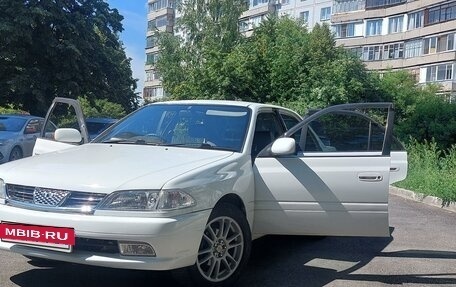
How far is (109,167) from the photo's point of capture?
4211 millimetres

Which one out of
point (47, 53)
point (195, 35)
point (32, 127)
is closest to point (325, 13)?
point (195, 35)

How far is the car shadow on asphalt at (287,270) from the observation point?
461cm

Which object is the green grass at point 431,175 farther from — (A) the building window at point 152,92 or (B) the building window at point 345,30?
(A) the building window at point 152,92

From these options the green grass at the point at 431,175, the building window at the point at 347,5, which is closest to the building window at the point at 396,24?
the building window at the point at 347,5

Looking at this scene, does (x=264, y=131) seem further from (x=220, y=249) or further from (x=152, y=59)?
(x=152, y=59)

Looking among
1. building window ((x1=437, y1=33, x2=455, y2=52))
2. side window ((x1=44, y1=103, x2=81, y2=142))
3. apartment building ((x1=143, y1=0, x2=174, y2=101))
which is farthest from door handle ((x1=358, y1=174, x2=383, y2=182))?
apartment building ((x1=143, y1=0, x2=174, y2=101))

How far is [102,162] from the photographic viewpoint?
4.37m

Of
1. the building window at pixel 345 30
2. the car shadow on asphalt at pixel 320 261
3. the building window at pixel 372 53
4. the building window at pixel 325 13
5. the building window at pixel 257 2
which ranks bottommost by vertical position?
the car shadow on asphalt at pixel 320 261

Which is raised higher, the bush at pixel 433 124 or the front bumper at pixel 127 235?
the bush at pixel 433 124

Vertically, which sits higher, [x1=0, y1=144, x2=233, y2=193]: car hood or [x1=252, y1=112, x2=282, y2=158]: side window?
[x1=252, y1=112, x2=282, y2=158]: side window

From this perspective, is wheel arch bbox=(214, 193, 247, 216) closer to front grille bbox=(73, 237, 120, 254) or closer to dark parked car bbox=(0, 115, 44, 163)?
front grille bbox=(73, 237, 120, 254)

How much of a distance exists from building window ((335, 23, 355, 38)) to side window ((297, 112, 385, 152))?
5242cm

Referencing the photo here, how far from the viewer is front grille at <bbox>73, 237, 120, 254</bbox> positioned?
12.6 feet

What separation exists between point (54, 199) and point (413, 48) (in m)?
→ 50.7
